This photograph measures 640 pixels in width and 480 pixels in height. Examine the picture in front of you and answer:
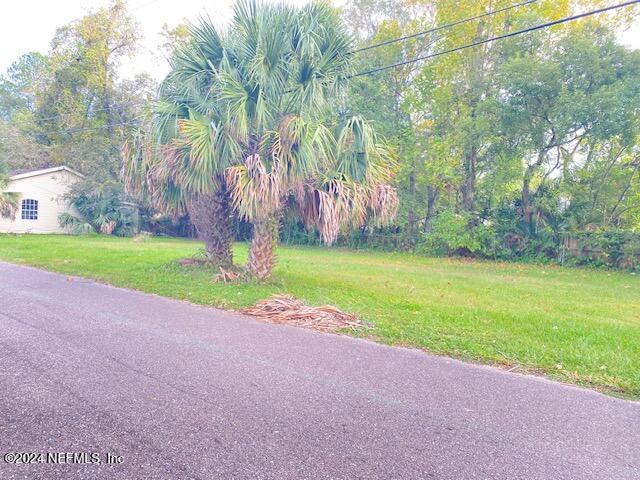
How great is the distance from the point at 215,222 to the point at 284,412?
23.8 ft

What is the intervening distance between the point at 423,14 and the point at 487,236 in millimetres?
11101

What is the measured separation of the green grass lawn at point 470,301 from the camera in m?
4.99

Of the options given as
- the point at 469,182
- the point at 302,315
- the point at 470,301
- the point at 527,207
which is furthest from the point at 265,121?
the point at 469,182

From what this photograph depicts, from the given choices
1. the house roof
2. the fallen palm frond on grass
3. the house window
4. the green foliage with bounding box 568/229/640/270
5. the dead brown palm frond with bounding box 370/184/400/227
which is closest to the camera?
the fallen palm frond on grass

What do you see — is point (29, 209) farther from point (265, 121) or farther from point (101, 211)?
point (265, 121)

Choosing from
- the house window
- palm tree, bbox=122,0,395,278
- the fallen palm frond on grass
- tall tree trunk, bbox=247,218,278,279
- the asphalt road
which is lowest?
the asphalt road

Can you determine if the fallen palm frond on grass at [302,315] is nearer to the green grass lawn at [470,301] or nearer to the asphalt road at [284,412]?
the green grass lawn at [470,301]

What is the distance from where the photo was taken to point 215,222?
10055mm

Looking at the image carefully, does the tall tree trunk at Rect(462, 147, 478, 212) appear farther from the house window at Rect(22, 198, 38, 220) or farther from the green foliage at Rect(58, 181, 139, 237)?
the house window at Rect(22, 198, 38, 220)

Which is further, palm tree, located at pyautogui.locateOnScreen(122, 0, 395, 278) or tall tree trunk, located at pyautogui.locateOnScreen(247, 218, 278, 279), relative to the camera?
tall tree trunk, located at pyautogui.locateOnScreen(247, 218, 278, 279)

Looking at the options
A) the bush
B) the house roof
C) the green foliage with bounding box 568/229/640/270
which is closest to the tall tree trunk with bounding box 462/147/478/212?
the bush

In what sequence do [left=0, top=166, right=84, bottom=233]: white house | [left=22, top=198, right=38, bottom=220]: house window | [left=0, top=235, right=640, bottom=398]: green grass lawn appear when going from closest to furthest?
[left=0, top=235, right=640, bottom=398]: green grass lawn < [left=0, top=166, right=84, bottom=233]: white house < [left=22, top=198, right=38, bottom=220]: house window

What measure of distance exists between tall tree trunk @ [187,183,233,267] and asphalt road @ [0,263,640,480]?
15.7 feet

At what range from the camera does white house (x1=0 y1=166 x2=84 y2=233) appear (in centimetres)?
2428
